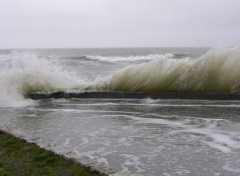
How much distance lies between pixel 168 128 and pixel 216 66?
8253 millimetres

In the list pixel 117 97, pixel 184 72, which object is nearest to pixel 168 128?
pixel 117 97

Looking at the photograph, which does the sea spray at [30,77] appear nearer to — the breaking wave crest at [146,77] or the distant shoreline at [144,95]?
the breaking wave crest at [146,77]

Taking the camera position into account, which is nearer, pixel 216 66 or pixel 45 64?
pixel 216 66

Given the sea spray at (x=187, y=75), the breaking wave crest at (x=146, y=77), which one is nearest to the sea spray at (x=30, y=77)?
the breaking wave crest at (x=146, y=77)

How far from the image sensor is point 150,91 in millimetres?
15852

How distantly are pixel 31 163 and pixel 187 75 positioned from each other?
11548 millimetres

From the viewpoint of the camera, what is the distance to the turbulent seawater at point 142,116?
20.1 ft

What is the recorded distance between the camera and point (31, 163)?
5301 mm

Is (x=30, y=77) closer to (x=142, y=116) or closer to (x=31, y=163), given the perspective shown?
(x=142, y=116)

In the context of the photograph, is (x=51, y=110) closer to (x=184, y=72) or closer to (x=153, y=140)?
(x=153, y=140)

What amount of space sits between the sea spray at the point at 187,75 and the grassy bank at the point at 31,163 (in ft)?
33.6

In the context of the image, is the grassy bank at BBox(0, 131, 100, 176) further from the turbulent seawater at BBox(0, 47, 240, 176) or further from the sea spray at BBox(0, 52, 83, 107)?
the sea spray at BBox(0, 52, 83, 107)

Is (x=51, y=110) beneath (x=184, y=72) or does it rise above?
beneath

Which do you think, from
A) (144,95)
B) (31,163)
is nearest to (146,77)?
(144,95)
